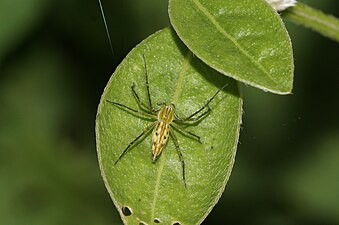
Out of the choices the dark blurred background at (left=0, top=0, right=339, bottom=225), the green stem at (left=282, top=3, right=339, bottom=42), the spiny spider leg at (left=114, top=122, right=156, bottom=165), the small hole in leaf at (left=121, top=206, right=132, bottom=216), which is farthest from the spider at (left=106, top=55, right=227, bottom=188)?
the dark blurred background at (left=0, top=0, right=339, bottom=225)

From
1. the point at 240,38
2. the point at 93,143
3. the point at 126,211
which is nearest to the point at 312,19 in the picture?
the point at 240,38

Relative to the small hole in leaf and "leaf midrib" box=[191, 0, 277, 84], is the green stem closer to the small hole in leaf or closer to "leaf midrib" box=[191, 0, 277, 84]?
"leaf midrib" box=[191, 0, 277, 84]

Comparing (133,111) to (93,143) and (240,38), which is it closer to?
(240,38)

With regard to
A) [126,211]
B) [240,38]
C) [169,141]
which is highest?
[240,38]

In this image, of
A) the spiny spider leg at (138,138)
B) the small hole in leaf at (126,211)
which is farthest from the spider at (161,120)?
the small hole in leaf at (126,211)

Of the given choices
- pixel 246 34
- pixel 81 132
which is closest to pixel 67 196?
pixel 81 132

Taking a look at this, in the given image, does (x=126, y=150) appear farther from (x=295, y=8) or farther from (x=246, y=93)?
(x=246, y=93)

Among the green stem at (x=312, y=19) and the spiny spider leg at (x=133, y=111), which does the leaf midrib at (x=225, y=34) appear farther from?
the green stem at (x=312, y=19)
